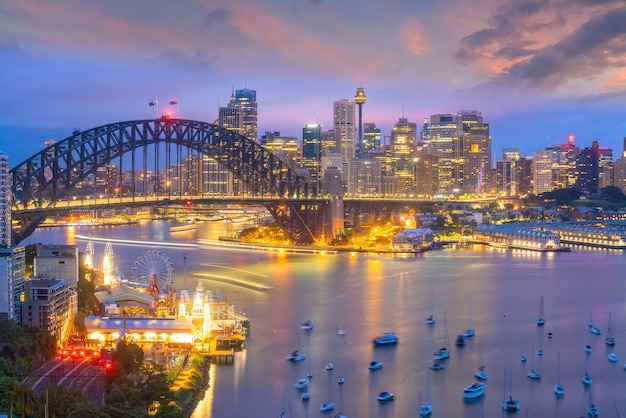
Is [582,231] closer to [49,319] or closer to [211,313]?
[211,313]

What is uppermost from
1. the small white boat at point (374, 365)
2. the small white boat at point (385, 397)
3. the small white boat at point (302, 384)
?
the small white boat at point (374, 365)

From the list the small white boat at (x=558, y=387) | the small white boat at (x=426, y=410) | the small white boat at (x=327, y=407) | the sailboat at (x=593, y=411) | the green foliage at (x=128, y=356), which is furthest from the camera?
the green foliage at (x=128, y=356)

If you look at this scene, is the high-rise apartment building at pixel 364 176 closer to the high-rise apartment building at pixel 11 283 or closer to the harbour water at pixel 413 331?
the harbour water at pixel 413 331

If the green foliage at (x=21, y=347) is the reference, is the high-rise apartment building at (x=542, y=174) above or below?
above

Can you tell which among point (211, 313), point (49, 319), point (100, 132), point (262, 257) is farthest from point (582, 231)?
point (49, 319)

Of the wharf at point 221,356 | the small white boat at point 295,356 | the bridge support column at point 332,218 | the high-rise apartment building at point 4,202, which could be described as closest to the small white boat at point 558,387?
the small white boat at point 295,356

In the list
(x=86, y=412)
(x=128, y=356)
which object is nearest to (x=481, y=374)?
(x=128, y=356)
